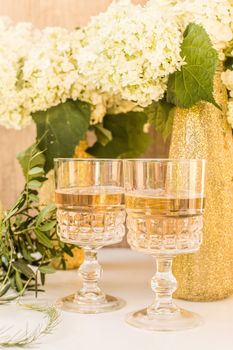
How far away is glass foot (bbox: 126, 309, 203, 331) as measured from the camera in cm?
88

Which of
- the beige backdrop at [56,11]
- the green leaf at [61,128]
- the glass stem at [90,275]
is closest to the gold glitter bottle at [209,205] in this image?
the glass stem at [90,275]

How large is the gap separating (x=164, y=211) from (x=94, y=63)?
291 mm

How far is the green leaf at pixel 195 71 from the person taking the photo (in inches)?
38.6

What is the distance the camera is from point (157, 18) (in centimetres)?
99

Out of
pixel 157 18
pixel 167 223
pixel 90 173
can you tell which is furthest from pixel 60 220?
pixel 157 18

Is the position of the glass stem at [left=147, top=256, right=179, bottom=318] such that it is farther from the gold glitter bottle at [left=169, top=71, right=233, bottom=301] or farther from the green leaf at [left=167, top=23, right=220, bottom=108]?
the green leaf at [left=167, top=23, right=220, bottom=108]

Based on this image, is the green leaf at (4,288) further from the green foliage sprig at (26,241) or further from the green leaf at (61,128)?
the green leaf at (61,128)

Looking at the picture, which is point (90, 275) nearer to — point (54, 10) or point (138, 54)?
point (138, 54)

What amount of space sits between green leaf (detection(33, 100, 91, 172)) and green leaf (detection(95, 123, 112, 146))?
9 centimetres

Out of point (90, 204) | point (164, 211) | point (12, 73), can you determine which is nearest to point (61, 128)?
point (12, 73)

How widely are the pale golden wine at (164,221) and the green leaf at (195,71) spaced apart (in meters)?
0.16

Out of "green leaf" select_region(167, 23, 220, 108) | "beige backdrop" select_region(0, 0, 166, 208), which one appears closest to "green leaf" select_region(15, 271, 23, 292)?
"green leaf" select_region(167, 23, 220, 108)

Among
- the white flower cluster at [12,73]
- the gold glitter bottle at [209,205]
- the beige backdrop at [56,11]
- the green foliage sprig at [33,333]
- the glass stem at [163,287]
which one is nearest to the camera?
the green foliage sprig at [33,333]

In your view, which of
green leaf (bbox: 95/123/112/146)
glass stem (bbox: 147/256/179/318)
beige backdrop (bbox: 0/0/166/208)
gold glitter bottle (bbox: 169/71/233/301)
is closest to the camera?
glass stem (bbox: 147/256/179/318)
